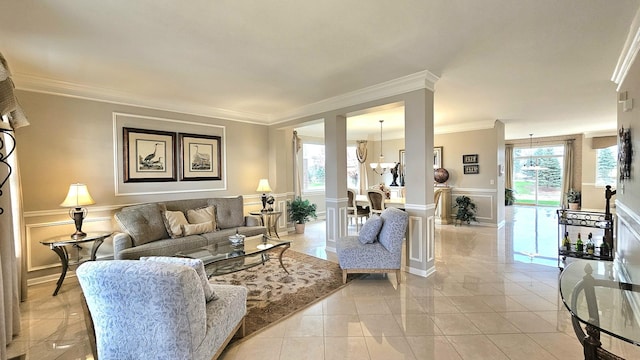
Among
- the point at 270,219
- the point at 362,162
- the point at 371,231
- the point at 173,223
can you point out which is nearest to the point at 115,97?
the point at 173,223

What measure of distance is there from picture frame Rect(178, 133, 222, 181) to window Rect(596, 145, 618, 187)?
11338 mm

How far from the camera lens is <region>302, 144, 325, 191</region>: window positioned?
805 cm

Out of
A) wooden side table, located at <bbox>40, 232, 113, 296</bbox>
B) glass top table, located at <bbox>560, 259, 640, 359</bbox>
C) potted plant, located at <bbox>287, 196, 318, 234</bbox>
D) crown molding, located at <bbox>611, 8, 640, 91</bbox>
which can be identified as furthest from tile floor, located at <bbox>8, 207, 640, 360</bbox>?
potted plant, located at <bbox>287, 196, 318, 234</bbox>

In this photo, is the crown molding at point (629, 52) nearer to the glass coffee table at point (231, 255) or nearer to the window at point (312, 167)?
the glass coffee table at point (231, 255)

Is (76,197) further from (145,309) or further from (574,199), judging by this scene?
(574,199)

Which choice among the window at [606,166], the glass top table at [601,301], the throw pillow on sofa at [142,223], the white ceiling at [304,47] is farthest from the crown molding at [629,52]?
the window at [606,166]

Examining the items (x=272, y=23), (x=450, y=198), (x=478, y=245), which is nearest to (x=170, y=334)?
(x=272, y=23)

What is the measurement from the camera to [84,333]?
8.12 feet

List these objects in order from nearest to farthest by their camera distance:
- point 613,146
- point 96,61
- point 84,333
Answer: point 84,333, point 96,61, point 613,146

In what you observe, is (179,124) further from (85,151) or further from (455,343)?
(455,343)

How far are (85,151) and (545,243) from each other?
7.89 meters

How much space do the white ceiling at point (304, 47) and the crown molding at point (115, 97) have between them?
0.05 feet

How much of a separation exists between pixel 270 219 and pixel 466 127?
18.1 ft

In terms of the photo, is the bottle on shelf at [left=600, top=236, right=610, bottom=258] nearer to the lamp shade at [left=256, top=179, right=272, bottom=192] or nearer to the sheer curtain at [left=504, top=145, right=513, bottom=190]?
the lamp shade at [left=256, top=179, right=272, bottom=192]
